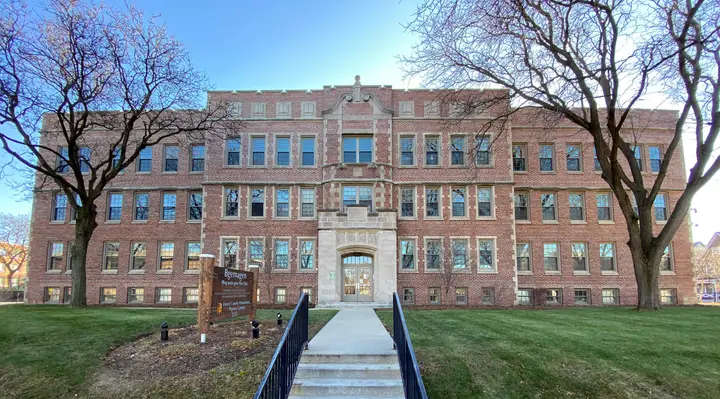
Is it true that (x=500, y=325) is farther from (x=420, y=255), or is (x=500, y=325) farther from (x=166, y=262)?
(x=166, y=262)

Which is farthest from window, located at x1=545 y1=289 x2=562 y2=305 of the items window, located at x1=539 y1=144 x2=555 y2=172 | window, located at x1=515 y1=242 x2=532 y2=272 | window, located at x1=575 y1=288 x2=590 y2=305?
window, located at x1=539 y1=144 x2=555 y2=172

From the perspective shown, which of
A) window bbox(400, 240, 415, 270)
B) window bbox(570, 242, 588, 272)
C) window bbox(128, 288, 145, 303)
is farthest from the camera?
window bbox(570, 242, 588, 272)

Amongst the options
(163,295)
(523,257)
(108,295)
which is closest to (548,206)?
(523,257)

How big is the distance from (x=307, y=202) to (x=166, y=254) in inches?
345

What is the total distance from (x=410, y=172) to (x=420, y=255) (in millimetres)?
4462

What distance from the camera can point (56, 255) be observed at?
2502 cm

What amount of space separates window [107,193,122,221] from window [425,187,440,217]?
58.1 ft

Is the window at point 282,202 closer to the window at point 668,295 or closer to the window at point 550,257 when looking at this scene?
the window at point 550,257

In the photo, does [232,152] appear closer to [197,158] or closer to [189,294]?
[197,158]

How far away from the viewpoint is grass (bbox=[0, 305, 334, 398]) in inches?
272

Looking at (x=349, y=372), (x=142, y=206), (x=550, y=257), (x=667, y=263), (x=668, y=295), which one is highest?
(x=142, y=206)

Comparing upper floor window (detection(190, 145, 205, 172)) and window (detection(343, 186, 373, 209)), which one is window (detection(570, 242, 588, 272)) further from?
upper floor window (detection(190, 145, 205, 172))

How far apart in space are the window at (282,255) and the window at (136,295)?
8012mm

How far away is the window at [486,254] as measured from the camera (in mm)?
22578
